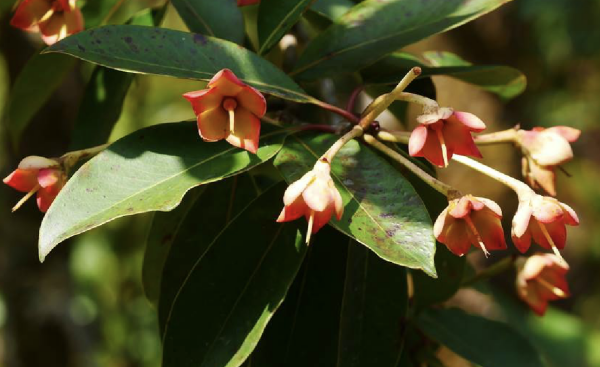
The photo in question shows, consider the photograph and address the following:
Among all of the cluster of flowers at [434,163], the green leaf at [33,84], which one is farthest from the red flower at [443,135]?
the green leaf at [33,84]

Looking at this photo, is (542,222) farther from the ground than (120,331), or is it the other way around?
(542,222)

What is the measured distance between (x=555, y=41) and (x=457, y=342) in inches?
123

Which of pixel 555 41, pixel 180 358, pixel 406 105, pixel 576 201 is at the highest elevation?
pixel 180 358

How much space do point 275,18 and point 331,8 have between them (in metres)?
Result: 0.16

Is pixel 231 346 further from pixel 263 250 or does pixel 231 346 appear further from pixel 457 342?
pixel 457 342

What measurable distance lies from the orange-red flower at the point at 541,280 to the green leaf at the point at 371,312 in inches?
6.8

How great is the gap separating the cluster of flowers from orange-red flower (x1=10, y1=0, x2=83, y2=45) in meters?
0.21

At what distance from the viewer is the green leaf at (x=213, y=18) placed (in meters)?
1.06

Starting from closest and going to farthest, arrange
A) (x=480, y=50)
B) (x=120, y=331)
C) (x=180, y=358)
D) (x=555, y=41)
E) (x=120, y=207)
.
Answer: (x=120, y=207)
(x=180, y=358)
(x=480, y=50)
(x=120, y=331)
(x=555, y=41)

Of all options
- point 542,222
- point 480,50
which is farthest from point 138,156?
point 480,50

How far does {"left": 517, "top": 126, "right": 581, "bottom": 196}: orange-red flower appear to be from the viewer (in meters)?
0.85

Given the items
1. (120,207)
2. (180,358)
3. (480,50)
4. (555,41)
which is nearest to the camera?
(120,207)

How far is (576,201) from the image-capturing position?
425 centimetres

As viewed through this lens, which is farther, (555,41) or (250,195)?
(555,41)
